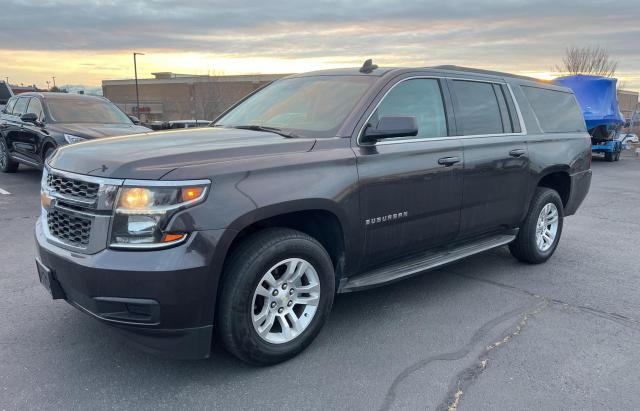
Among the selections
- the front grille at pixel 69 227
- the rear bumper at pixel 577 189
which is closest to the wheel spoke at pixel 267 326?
the front grille at pixel 69 227

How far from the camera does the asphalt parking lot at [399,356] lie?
3.00 metres

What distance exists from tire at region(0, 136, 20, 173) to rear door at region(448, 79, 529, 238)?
9859 mm

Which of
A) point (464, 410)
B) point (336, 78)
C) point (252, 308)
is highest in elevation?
point (336, 78)

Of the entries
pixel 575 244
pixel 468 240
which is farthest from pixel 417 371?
pixel 575 244

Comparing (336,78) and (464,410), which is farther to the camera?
(336,78)

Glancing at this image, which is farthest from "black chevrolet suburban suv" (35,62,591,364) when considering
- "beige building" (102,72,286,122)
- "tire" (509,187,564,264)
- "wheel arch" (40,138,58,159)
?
"beige building" (102,72,286,122)

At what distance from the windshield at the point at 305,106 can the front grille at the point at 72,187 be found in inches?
58.4

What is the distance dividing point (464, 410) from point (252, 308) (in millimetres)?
1336

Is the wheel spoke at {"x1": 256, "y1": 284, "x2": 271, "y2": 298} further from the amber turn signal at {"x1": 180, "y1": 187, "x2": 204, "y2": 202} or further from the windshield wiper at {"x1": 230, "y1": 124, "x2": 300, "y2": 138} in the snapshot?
the windshield wiper at {"x1": 230, "y1": 124, "x2": 300, "y2": 138}

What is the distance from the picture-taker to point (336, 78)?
435 centimetres

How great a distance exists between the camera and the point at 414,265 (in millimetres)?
4152

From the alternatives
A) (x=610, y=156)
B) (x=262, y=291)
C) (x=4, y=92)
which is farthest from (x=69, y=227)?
(x=610, y=156)

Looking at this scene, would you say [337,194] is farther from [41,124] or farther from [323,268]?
[41,124]

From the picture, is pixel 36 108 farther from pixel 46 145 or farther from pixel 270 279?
pixel 270 279
